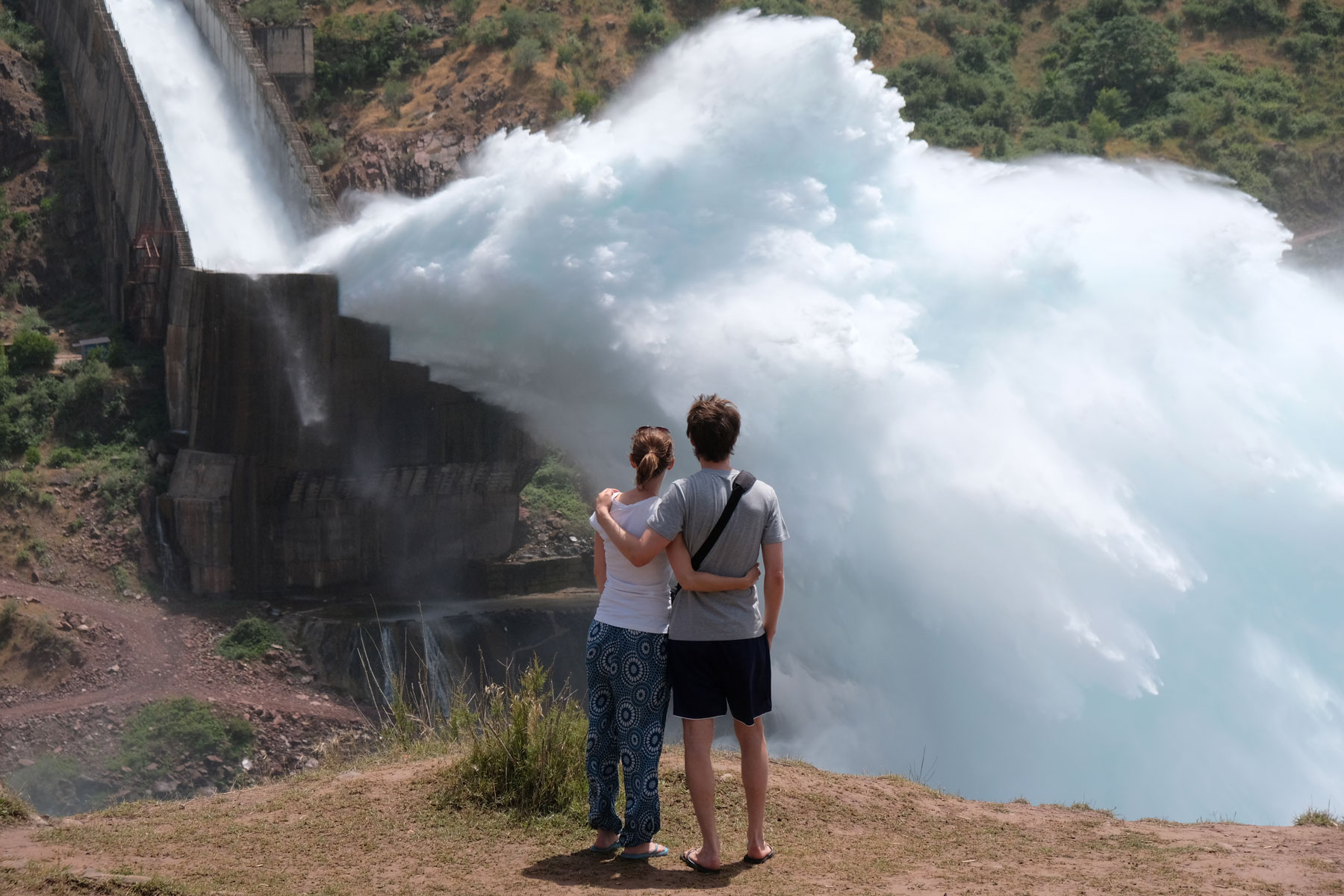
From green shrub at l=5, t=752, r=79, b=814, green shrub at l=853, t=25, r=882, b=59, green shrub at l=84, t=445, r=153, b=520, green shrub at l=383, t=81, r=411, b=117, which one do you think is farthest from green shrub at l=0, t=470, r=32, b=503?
green shrub at l=853, t=25, r=882, b=59

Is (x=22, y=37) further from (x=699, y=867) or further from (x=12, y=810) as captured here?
(x=699, y=867)

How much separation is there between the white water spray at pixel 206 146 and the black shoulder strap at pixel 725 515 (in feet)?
71.3

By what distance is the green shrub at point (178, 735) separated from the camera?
1892 cm

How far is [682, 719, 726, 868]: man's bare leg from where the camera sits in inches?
225

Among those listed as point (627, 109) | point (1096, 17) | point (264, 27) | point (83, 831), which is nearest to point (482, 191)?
point (627, 109)

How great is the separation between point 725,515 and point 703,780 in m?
1.27

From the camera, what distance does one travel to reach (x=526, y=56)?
40.1 metres

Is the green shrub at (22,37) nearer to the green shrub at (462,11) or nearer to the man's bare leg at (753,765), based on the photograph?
the green shrub at (462,11)

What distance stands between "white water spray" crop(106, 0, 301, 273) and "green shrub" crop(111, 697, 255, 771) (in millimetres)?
9786

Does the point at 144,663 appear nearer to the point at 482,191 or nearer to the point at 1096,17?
the point at 482,191

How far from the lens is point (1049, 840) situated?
7.06m

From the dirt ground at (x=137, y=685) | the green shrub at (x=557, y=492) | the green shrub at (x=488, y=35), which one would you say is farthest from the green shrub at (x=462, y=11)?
the dirt ground at (x=137, y=685)

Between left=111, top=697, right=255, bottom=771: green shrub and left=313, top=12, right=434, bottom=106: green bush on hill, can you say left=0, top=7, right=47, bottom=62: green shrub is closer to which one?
left=313, top=12, right=434, bottom=106: green bush on hill

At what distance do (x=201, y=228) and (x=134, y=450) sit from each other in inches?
215
